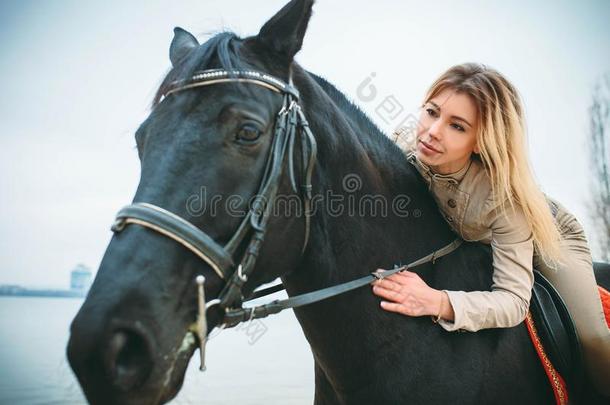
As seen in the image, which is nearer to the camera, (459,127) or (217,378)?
(459,127)

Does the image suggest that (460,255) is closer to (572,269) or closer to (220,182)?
(572,269)

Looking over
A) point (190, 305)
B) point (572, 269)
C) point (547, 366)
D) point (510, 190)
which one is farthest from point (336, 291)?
point (572, 269)

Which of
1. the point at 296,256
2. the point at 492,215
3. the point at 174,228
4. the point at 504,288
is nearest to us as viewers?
the point at 174,228

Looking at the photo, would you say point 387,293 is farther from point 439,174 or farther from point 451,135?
point 451,135

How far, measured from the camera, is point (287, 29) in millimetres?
2158

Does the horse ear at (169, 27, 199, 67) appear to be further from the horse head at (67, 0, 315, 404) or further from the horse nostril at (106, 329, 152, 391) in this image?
the horse nostril at (106, 329, 152, 391)

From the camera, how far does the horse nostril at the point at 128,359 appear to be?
55.3 inches

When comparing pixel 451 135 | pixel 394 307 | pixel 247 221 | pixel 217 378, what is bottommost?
pixel 217 378

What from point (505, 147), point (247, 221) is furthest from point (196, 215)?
point (505, 147)

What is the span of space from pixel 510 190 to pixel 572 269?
2.41 ft

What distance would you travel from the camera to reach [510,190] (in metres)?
2.38

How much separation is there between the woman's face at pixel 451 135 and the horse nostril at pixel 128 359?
1800 mm

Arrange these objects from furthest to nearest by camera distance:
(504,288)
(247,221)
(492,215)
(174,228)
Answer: (492,215) < (504,288) < (247,221) < (174,228)

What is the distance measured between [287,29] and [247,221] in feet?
3.25
